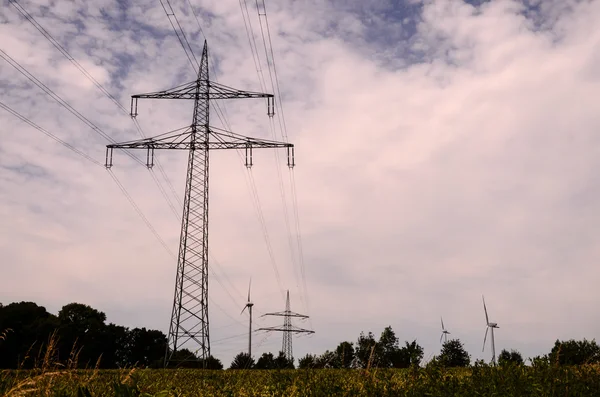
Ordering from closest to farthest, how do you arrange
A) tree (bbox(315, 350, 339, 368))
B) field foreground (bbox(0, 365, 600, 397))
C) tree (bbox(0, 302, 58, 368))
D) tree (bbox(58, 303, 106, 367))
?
field foreground (bbox(0, 365, 600, 397)) < tree (bbox(315, 350, 339, 368)) < tree (bbox(0, 302, 58, 368)) < tree (bbox(58, 303, 106, 367))

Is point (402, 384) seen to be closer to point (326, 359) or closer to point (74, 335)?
point (326, 359)

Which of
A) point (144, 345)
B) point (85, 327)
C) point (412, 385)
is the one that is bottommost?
point (412, 385)

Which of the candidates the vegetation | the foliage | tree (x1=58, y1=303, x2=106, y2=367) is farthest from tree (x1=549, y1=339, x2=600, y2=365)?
tree (x1=58, y1=303, x2=106, y2=367)

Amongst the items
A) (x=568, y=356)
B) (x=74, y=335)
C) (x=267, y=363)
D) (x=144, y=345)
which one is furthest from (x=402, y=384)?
(x=144, y=345)

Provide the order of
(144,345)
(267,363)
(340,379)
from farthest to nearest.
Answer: (144,345), (267,363), (340,379)

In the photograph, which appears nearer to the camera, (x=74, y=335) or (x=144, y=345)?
(x=74, y=335)

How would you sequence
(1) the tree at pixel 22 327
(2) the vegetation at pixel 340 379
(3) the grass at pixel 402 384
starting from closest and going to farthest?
(2) the vegetation at pixel 340 379 → (3) the grass at pixel 402 384 → (1) the tree at pixel 22 327

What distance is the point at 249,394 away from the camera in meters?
10.0

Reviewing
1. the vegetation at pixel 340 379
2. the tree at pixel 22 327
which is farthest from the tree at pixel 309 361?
the tree at pixel 22 327

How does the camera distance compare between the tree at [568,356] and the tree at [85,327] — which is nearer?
the tree at [568,356]

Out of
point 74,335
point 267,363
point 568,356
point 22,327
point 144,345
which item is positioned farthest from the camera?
point 144,345

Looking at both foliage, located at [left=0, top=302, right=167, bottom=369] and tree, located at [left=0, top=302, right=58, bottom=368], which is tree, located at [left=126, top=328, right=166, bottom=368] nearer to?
foliage, located at [left=0, top=302, right=167, bottom=369]

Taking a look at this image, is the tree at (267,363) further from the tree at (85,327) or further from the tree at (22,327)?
the tree at (85,327)

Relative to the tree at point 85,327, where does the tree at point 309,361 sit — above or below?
below
